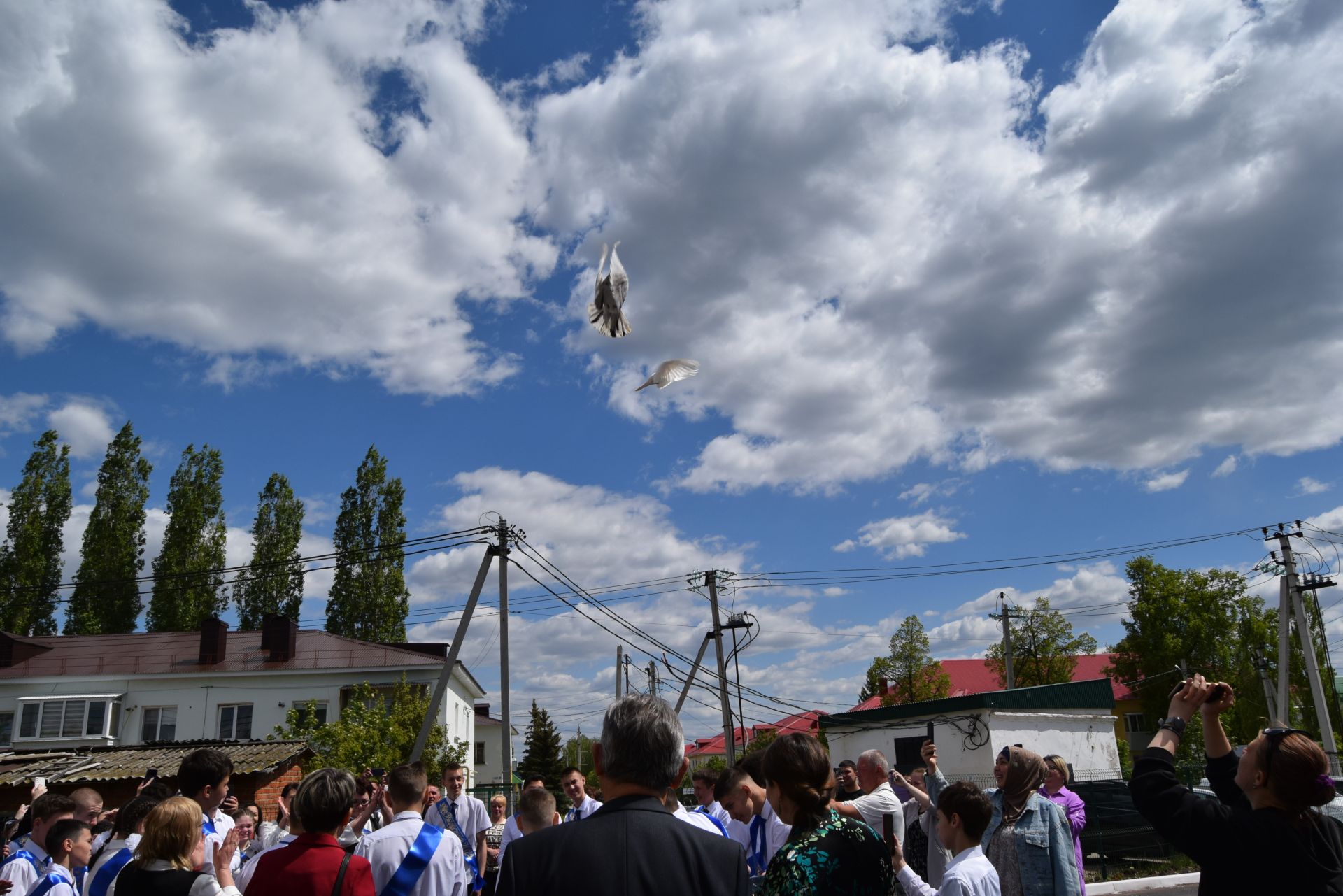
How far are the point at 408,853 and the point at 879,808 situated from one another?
2564mm

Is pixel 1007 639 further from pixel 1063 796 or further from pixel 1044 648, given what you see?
pixel 1063 796

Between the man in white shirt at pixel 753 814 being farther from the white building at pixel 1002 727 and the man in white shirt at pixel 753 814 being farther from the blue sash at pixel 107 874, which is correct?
the white building at pixel 1002 727

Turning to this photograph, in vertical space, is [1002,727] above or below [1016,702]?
below

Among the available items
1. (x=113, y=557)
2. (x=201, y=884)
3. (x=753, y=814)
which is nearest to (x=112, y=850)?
(x=201, y=884)

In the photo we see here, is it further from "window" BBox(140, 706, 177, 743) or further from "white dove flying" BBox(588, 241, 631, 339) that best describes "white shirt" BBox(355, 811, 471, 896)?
"window" BBox(140, 706, 177, 743)

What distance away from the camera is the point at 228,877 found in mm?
4148

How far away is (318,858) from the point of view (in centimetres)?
392

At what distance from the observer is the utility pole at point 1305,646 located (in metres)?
26.6

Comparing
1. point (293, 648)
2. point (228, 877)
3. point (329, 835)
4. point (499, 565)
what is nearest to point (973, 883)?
point (329, 835)

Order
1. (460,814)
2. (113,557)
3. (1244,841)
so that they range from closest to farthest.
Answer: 1. (1244,841)
2. (460,814)
3. (113,557)

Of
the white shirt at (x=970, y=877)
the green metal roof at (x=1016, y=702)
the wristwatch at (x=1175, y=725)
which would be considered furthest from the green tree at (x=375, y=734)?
the wristwatch at (x=1175, y=725)

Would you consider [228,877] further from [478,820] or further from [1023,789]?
[478,820]

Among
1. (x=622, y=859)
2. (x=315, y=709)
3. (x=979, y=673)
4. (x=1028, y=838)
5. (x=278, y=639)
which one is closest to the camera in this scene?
(x=622, y=859)

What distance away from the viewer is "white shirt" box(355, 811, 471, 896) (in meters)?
4.89
